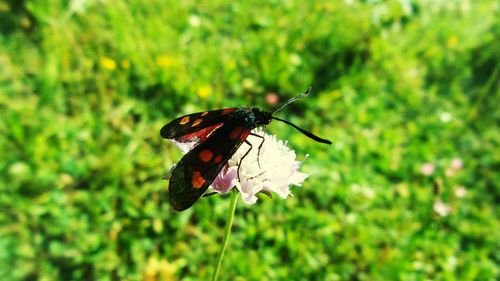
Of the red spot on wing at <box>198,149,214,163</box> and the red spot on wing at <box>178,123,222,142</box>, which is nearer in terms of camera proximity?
the red spot on wing at <box>198,149,214,163</box>

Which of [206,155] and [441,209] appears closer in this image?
[206,155]

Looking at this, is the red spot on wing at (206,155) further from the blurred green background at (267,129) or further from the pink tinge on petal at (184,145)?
the blurred green background at (267,129)

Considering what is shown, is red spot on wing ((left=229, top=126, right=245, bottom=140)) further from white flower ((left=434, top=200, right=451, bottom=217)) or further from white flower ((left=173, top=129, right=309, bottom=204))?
white flower ((left=434, top=200, right=451, bottom=217))

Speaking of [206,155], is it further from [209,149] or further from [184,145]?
[184,145]

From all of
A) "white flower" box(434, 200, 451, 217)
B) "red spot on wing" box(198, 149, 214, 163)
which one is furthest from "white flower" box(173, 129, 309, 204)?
"white flower" box(434, 200, 451, 217)

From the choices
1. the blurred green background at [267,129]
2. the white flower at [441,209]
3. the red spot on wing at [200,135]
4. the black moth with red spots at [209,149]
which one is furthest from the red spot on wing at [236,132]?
the white flower at [441,209]

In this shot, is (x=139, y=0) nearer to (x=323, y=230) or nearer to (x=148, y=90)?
(x=148, y=90)

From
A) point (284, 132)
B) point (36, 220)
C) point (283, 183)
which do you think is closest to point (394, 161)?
point (284, 132)

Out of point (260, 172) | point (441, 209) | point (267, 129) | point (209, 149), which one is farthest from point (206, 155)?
point (441, 209)
